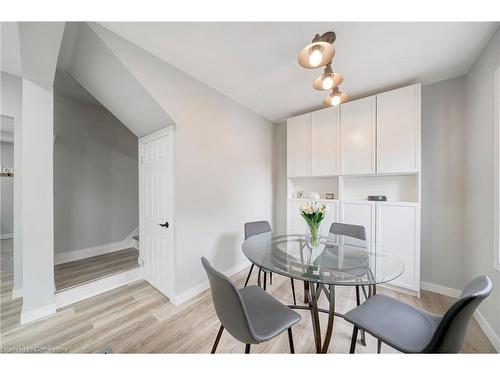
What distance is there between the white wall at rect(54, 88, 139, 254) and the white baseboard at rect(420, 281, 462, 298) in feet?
16.1

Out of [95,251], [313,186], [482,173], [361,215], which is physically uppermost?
[482,173]

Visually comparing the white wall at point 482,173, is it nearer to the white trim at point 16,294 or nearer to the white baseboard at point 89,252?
the white trim at point 16,294

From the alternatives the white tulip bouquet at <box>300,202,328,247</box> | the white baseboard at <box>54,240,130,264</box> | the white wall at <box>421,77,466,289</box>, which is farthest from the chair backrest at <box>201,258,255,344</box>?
the white baseboard at <box>54,240,130,264</box>

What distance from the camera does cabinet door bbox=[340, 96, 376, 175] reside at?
242 cm

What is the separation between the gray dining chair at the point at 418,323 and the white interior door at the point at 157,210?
1.88 m

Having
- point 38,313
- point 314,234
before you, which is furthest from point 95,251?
point 314,234

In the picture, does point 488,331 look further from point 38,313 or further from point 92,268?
point 92,268

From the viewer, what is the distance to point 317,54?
1223 mm

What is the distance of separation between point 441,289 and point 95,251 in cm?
523

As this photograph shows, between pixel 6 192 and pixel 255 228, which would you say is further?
pixel 6 192

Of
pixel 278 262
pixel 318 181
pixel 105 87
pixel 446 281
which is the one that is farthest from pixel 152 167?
pixel 446 281

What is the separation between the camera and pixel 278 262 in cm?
143

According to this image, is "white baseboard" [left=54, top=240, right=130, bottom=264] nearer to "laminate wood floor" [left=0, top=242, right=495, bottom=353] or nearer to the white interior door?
"laminate wood floor" [left=0, top=242, right=495, bottom=353]
